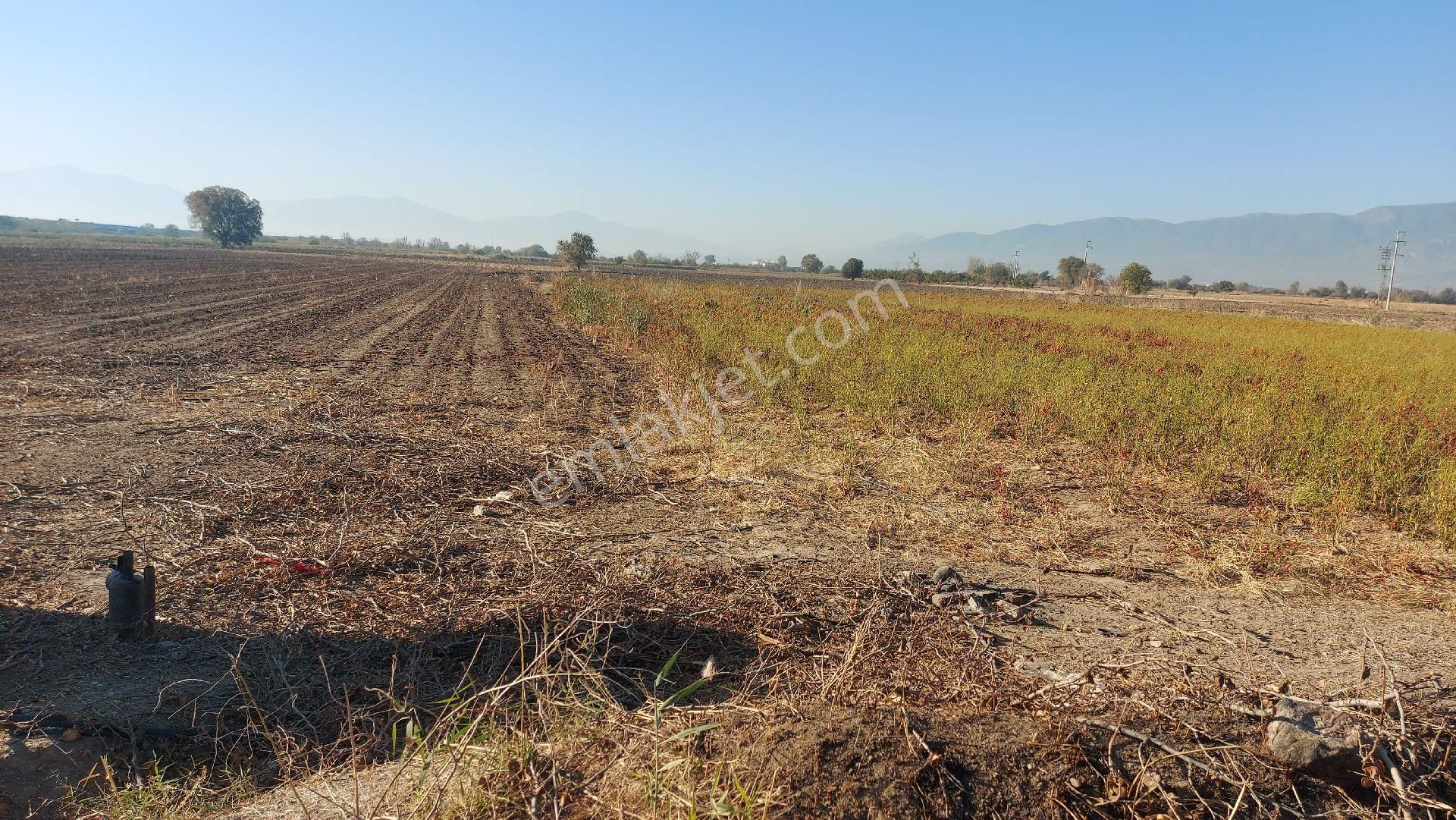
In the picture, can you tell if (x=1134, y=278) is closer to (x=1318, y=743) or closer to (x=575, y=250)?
(x=575, y=250)

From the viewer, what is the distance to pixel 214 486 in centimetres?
504

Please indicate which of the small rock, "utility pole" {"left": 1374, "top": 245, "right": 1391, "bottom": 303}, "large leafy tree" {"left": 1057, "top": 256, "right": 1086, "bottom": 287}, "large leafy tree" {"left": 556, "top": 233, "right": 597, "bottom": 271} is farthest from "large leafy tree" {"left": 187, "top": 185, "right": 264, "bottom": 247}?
"utility pole" {"left": 1374, "top": 245, "right": 1391, "bottom": 303}

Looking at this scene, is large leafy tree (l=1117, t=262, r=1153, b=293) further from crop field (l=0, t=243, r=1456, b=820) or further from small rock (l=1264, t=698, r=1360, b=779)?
small rock (l=1264, t=698, r=1360, b=779)

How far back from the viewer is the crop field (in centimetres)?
218

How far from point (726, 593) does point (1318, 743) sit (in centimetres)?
238

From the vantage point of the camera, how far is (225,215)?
3521 inches

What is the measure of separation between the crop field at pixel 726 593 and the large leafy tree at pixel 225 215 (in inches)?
3793

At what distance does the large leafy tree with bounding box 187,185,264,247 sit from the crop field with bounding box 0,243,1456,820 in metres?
96.4

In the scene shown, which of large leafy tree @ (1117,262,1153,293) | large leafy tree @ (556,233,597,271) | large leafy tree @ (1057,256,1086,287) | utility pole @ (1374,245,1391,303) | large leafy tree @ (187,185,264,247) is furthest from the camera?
large leafy tree @ (187,185,264,247)

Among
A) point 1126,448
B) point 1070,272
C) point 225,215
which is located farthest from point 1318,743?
point 225,215

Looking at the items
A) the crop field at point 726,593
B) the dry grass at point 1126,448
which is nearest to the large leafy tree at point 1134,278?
the dry grass at point 1126,448

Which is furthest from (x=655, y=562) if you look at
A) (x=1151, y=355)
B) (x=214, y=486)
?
(x=1151, y=355)

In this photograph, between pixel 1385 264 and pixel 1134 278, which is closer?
pixel 1134 278

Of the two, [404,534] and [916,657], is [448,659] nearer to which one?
[404,534]
